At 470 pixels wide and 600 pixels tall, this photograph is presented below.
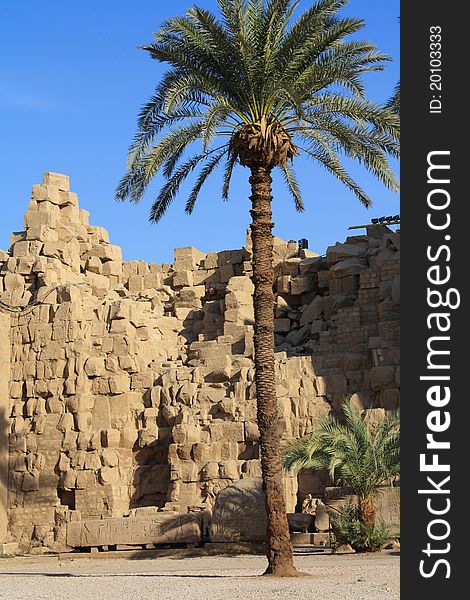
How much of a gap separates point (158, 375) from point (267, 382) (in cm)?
999

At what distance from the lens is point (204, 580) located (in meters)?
17.3

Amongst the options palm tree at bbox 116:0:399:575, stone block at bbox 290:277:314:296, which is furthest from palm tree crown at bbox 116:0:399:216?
stone block at bbox 290:277:314:296

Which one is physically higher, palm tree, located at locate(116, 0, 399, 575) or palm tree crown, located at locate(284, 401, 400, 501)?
palm tree, located at locate(116, 0, 399, 575)

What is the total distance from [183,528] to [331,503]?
2970 mm

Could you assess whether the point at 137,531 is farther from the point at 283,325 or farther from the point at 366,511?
the point at 283,325

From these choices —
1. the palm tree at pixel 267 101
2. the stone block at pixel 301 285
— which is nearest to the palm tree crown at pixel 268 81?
the palm tree at pixel 267 101

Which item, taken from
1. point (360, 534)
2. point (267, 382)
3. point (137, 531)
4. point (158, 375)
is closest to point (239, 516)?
point (137, 531)

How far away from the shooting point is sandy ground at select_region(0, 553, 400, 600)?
14.9 meters

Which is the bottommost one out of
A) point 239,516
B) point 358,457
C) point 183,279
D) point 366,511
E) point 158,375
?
point 239,516

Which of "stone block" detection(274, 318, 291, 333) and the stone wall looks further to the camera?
"stone block" detection(274, 318, 291, 333)

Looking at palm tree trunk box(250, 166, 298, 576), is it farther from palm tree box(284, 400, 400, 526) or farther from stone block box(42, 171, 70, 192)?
stone block box(42, 171, 70, 192)

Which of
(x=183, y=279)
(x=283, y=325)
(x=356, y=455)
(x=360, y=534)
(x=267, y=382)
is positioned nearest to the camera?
(x=267, y=382)

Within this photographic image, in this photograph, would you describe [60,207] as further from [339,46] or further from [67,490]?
[339,46]

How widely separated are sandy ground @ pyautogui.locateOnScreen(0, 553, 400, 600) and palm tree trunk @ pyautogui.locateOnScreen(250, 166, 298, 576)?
0.61m
